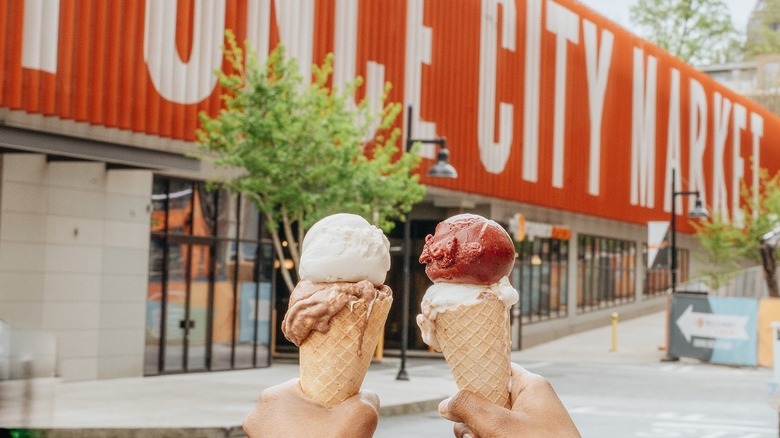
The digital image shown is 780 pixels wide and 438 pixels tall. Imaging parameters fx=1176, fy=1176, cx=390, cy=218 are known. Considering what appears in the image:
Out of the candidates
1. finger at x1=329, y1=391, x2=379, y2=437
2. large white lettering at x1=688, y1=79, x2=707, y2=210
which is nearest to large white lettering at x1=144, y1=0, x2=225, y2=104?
finger at x1=329, y1=391, x2=379, y2=437

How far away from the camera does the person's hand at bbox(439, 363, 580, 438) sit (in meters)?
3.39

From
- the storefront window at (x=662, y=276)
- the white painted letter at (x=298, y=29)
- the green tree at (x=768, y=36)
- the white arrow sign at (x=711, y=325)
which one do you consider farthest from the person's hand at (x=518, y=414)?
the green tree at (x=768, y=36)

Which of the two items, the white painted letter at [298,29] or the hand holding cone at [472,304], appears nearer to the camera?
the hand holding cone at [472,304]

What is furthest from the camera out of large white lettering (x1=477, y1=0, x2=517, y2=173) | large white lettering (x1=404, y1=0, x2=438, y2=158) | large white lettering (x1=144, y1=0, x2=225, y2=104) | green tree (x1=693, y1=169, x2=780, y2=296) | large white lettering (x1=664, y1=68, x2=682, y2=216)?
large white lettering (x1=664, y1=68, x2=682, y2=216)

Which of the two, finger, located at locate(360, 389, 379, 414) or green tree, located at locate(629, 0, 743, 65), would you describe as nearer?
finger, located at locate(360, 389, 379, 414)

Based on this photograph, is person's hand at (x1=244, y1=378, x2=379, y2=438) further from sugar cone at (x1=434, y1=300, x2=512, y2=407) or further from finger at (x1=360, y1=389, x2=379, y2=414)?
sugar cone at (x1=434, y1=300, x2=512, y2=407)

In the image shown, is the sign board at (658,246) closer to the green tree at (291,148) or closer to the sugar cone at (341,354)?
the green tree at (291,148)

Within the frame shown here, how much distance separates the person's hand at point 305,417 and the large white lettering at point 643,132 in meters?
39.0

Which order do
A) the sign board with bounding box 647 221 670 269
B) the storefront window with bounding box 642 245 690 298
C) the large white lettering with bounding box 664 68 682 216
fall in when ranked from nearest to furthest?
the sign board with bounding box 647 221 670 269, the large white lettering with bounding box 664 68 682 216, the storefront window with bounding box 642 245 690 298

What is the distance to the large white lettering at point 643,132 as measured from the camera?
41625 mm

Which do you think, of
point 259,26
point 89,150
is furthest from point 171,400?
point 259,26

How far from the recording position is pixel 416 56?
28.0m

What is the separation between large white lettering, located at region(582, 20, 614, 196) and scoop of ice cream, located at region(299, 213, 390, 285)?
3470 cm

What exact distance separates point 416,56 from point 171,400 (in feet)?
42.8
